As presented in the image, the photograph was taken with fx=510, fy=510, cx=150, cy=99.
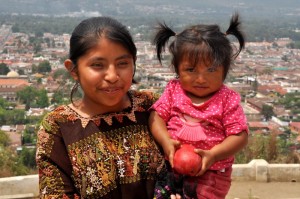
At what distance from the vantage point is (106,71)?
5.98 feet

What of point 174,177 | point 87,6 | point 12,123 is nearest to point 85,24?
point 174,177

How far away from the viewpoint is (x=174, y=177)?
1968 millimetres

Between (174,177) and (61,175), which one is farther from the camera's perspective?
(174,177)

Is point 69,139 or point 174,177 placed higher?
point 69,139

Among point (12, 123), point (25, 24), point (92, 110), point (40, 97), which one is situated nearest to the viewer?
point (92, 110)

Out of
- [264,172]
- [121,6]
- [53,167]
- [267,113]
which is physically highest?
[53,167]

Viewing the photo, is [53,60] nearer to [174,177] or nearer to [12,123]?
[12,123]

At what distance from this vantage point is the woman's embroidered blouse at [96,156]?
183 centimetres

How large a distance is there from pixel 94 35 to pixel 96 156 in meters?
0.44

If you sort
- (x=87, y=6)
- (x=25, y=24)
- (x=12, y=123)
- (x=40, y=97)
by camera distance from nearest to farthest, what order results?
1. (x=12, y=123)
2. (x=40, y=97)
3. (x=25, y=24)
4. (x=87, y=6)

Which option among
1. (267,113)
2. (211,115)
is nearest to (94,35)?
(211,115)

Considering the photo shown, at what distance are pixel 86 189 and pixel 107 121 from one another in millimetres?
270

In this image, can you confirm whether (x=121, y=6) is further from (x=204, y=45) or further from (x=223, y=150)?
(x=223, y=150)

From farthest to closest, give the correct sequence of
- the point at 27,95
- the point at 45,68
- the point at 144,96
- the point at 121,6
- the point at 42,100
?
Result: the point at 121,6
the point at 45,68
the point at 27,95
the point at 42,100
the point at 144,96
